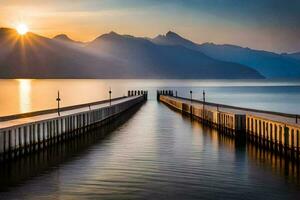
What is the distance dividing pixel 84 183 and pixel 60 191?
195 cm

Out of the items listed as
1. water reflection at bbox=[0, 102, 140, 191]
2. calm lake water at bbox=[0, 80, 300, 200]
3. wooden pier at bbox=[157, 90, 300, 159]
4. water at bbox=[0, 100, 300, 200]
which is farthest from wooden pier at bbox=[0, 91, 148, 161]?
wooden pier at bbox=[157, 90, 300, 159]

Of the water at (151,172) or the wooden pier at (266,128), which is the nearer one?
the water at (151,172)

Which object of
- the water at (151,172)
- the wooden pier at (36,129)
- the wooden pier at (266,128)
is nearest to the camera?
the water at (151,172)

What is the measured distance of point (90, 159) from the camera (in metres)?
33.1

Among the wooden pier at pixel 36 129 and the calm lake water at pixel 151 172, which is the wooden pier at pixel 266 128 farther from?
the wooden pier at pixel 36 129

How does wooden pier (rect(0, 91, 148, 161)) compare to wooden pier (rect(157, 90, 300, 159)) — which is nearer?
wooden pier (rect(157, 90, 300, 159))

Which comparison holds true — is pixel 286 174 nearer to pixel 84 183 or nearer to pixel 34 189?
pixel 84 183

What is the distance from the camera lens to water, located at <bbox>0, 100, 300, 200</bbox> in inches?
906

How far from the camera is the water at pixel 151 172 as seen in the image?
23016mm

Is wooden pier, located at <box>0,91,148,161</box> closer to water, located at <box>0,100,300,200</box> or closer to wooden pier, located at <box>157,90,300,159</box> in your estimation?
water, located at <box>0,100,300,200</box>

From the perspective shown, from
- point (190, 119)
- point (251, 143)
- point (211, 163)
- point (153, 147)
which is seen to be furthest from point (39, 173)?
point (190, 119)

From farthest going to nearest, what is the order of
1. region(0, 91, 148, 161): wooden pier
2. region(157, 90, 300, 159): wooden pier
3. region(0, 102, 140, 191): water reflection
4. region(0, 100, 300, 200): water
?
region(0, 91, 148, 161): wooden pier → region(157, 90, 300, 159): wooden pier → region(0, 102, 140, 191): water reflection → region(0, 100, 300, 200): water

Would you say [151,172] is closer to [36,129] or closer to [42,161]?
[42,161]

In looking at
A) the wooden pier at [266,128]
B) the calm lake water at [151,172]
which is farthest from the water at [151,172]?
the wooden pier at [266,128]
